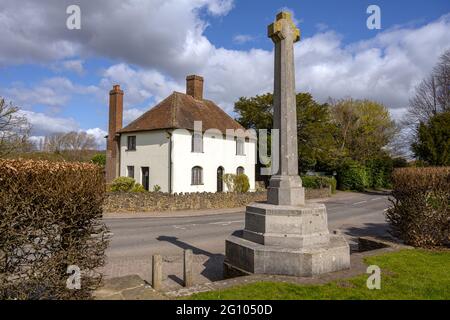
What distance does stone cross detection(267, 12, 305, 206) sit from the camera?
23.3ft

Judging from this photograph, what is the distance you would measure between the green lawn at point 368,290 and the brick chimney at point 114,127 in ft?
89.5

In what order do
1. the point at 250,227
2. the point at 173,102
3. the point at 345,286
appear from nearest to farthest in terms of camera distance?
the point at 345,286, the point at 250,227, the point at 173,102

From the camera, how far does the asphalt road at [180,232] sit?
1054 cm

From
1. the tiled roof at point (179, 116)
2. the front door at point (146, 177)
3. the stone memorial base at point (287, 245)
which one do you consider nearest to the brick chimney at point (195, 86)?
the tiled roof at point (179, 116)

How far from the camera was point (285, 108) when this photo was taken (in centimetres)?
718

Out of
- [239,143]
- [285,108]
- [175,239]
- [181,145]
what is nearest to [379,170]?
[239,143]

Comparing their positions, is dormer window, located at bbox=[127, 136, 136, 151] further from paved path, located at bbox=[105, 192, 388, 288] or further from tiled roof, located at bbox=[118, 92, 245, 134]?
paved path, located at bbox=[105, 192, 388, 288]

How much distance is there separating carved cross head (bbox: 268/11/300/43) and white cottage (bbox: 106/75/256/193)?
61.5 ft

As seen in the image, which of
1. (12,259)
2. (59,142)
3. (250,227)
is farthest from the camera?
(59,142)

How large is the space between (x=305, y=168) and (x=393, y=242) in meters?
31.9

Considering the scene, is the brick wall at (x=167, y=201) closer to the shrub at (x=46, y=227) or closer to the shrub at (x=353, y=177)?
the shrub at (x=46, y=227)

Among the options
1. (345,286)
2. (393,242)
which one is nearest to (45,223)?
(345,286)

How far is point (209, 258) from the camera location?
→ 945 centimetres

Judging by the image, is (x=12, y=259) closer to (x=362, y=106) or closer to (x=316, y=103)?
(x=316, y=103)
